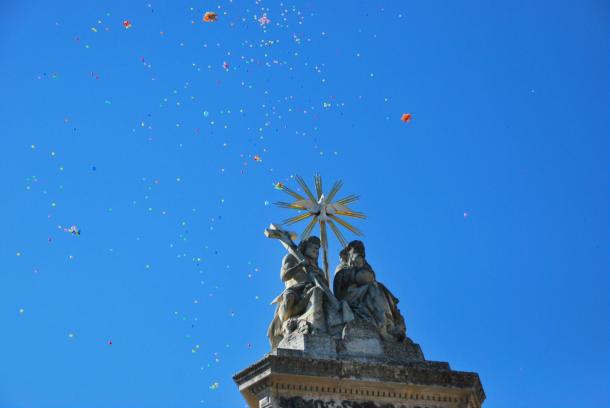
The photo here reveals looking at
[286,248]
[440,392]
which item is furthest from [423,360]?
[286,248]

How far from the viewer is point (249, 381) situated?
14.3m

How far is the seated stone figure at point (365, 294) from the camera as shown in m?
15.7

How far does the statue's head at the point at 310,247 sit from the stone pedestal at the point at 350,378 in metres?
2.04

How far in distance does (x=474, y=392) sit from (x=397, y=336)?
4.63ft

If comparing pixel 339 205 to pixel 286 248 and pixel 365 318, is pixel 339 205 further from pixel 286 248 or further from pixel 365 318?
pixel 365 318

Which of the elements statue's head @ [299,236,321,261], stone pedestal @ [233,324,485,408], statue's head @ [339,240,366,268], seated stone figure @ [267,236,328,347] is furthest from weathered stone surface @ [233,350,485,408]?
statue's head @ [299,236,321,261]

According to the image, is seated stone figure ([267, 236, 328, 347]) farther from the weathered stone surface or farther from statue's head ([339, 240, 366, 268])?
the weathered stone surface

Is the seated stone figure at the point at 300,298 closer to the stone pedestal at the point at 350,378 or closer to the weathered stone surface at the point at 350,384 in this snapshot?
the stone pedestal at the point at 350,378

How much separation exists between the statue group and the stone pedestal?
0.41 metres

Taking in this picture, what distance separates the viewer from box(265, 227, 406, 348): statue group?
15.5 meters

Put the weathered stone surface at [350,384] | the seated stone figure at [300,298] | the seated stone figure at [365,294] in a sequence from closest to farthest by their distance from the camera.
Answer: the weathered stone surface at [350,384], the seated stone figure at [300,298], the seated stone figure at [365,294]

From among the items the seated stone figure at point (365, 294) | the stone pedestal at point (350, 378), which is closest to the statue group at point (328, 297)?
the seated stone figure at point (365, 294)

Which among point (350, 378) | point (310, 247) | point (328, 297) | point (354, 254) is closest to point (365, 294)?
point (328, 297)

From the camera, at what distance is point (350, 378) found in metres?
14.4
